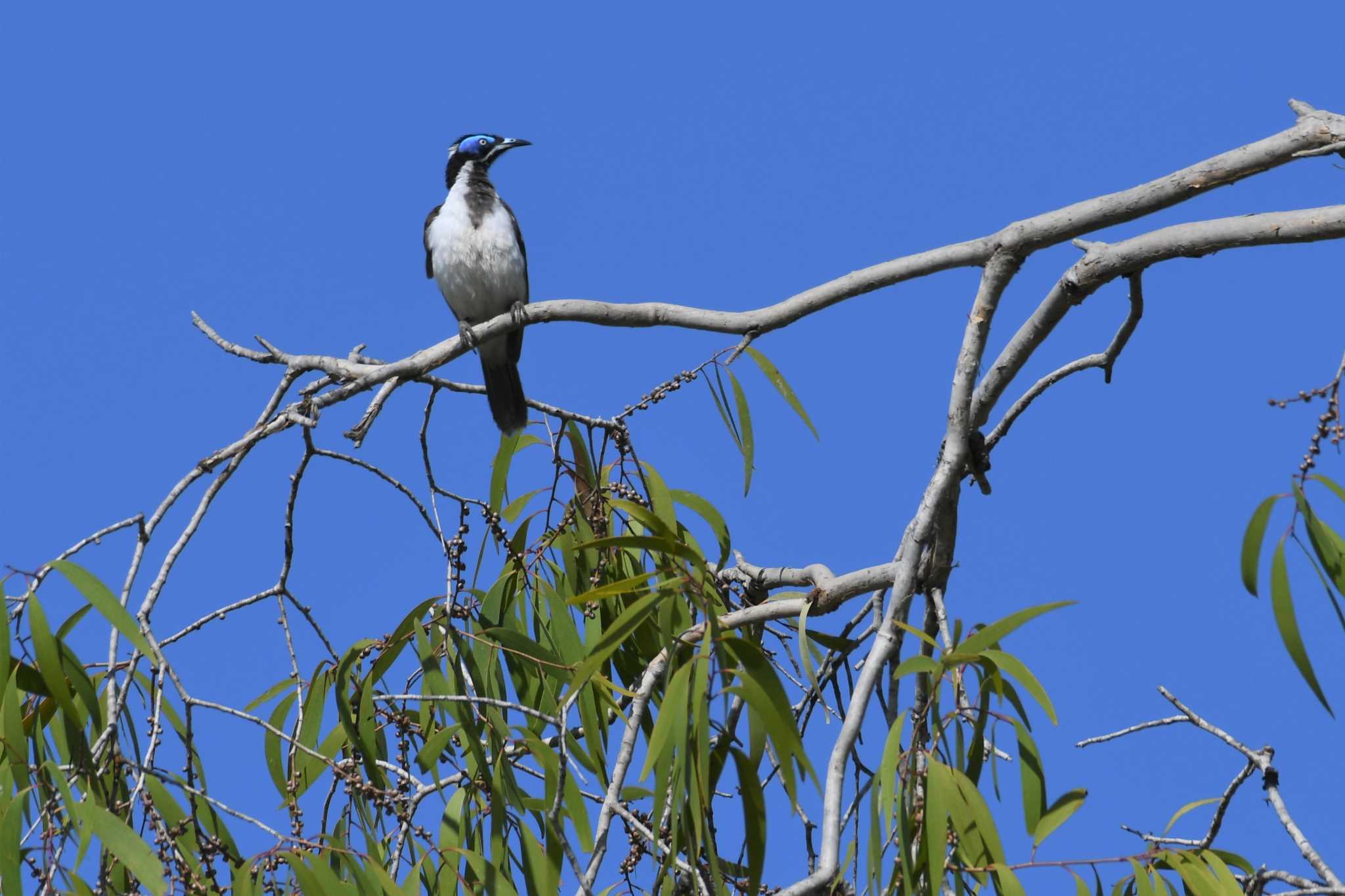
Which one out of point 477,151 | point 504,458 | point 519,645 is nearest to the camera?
point 519,645

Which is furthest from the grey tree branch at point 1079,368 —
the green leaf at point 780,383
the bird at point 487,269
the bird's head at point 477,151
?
the bird's head at point 477,151

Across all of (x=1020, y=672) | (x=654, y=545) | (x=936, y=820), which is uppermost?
(x=654, y=545)

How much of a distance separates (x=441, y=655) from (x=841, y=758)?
108 cm

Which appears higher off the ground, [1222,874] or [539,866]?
[539,866]

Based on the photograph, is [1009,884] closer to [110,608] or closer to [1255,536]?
[1255,536]

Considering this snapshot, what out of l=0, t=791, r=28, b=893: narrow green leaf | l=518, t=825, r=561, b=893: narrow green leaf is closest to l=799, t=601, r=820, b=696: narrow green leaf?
l=518, t=825, r=561, b=893: narrow green leaf

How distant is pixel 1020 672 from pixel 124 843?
1352 millimetres

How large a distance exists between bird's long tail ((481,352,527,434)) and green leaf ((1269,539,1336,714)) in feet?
13.6

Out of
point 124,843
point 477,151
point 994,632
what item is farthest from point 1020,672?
point 477,151

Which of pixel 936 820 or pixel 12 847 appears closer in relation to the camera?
pixel 936 820

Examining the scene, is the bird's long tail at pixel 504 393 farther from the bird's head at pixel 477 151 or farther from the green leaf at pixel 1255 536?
the green leaf at pixel 1255 536

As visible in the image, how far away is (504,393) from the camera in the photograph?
19.7 ft

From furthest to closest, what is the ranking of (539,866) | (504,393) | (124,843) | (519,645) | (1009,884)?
(504,393)
(519,645)
(539,866)
(124,843)
(1009,884)

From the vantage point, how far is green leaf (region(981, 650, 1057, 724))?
80.3 inches
